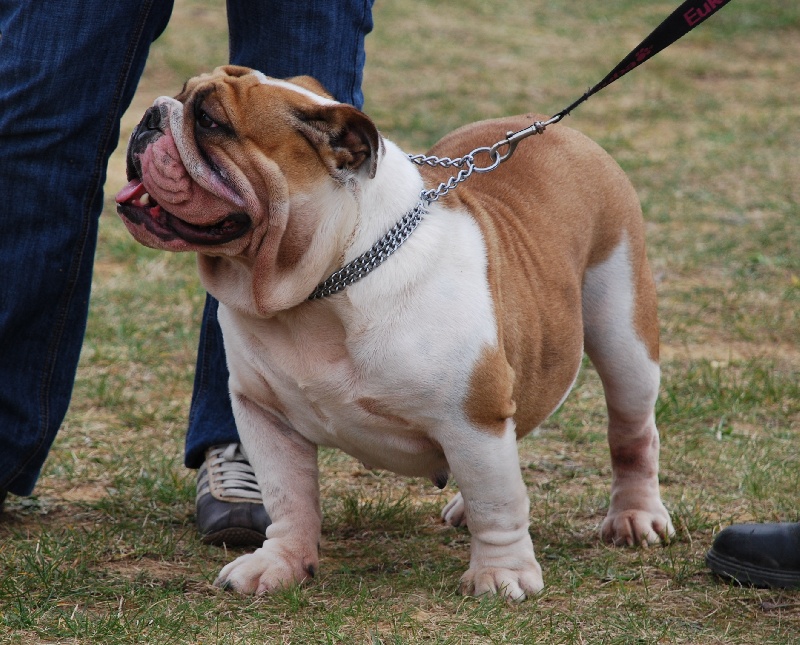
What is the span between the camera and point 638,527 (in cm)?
342

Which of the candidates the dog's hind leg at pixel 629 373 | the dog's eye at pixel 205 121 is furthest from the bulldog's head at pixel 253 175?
the dog's hind leg at pixel 629 373

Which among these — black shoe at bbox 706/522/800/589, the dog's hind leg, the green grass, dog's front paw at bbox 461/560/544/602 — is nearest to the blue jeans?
the green grass

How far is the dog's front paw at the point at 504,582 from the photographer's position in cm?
293

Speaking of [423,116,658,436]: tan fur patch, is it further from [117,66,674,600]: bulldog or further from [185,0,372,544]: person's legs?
[185,0,372,544]: person's legs

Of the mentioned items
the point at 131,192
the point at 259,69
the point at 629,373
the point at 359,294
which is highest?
the point at 259,69

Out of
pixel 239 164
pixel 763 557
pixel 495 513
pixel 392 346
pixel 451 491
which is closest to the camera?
pixel 239 164

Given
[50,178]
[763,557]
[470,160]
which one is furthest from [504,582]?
[50,178]

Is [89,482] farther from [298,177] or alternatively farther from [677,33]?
[677,33]

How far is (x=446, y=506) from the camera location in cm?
364

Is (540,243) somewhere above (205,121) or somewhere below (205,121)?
below

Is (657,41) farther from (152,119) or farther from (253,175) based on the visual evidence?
(152,119)

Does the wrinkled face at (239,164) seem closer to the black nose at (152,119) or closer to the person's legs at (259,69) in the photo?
the black nose at (152,119)

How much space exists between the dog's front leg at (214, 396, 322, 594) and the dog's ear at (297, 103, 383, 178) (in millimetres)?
772

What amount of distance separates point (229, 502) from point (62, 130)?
117 cm
